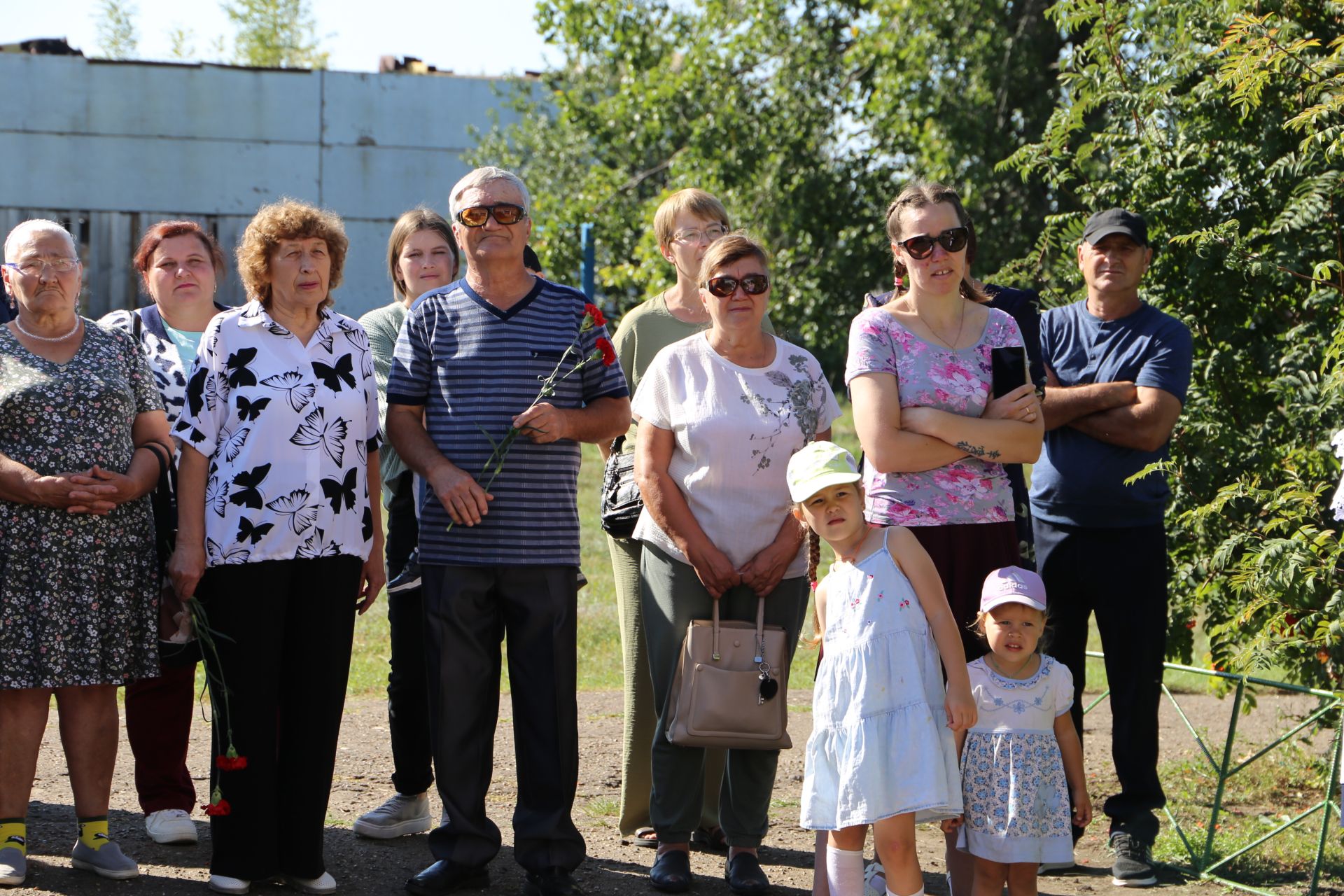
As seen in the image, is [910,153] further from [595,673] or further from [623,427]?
[623,427]

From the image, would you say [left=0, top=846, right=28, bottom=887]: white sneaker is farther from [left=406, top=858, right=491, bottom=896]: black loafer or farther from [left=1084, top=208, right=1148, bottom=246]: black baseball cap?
[left=1084, top=208, right=1148, bottom=246]: black baseball cap

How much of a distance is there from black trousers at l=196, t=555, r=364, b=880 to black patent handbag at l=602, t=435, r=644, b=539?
3.19 ft

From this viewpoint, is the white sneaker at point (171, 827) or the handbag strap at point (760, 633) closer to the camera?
the handbag strap at point (760, 633)

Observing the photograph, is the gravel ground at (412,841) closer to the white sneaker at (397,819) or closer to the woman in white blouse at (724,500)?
the white sneaker at (397,819)

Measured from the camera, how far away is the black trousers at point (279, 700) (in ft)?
14.4

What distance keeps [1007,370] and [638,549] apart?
1559mm

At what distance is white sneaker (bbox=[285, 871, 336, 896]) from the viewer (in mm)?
4500

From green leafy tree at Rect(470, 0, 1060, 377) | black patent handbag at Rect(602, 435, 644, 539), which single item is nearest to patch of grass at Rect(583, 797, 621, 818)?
black patent handbag at Rect(602, 435, 644, 539)

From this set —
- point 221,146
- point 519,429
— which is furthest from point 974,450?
point 221,146

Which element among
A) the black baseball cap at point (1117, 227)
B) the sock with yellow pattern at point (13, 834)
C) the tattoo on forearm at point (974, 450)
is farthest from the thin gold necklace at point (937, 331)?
the sock with yellow pattern at point (13, 834)

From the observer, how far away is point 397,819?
526 cm

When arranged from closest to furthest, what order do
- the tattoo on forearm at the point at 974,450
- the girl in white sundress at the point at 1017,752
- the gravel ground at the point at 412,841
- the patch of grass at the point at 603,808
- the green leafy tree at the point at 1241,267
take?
the girl in white sundress at the point at 1017,752
the tattoo on forearm at the point at 974,450
the gravel ground at the point at 412,841
the green leafy tree at the point at 1241,267
the patch of grass at the point at 603,808

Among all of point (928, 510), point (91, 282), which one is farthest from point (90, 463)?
point (91, 282)

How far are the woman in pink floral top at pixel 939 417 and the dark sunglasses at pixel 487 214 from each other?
1.15 meters
